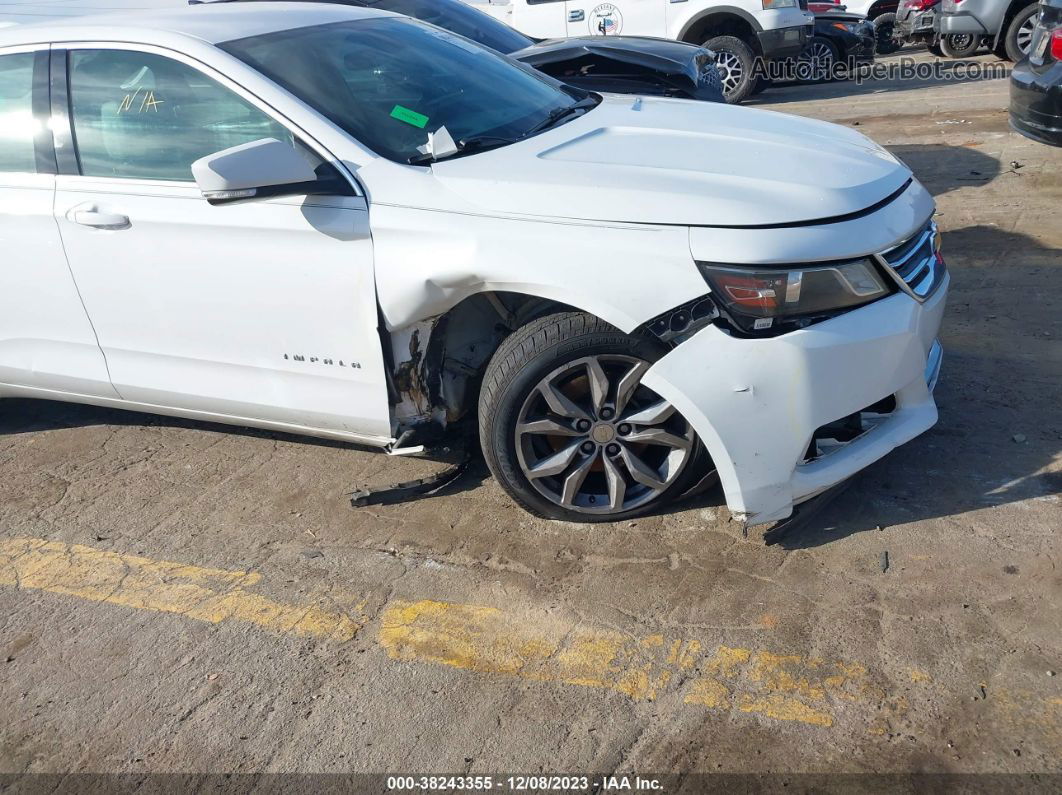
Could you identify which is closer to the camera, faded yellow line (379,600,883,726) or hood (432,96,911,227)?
faded yellow line (379,600,883,726)

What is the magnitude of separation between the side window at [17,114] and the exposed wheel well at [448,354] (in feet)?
5.77

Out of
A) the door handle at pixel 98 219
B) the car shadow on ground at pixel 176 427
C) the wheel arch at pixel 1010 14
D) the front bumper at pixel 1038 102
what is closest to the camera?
the door handle at pixel 98 219

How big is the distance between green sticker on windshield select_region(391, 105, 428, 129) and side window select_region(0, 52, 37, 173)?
4.91ft

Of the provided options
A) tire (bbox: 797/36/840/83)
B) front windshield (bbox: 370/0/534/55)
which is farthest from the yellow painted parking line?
tire (bbox: 797/36/840/83)

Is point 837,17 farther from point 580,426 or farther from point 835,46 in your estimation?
point 580,426

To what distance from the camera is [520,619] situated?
3146 mm

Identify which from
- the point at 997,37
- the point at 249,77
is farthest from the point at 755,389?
the point at 997,37

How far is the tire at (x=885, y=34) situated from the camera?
15.4 meters

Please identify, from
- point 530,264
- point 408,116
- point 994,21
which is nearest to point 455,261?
point 530,264

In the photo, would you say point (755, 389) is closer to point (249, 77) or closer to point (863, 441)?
point (863, 441)

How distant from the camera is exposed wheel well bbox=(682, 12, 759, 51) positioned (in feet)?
38.5

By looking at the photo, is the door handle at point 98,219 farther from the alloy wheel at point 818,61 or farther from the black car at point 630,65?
the alloy wheel at point 818,61

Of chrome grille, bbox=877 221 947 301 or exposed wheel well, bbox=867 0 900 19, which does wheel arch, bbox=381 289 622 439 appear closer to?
chrome grille, bbox=877 221 947 301

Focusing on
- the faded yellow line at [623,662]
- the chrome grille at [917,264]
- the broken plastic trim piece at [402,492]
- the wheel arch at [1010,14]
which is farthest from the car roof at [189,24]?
the wheel arch at [1010,14]
